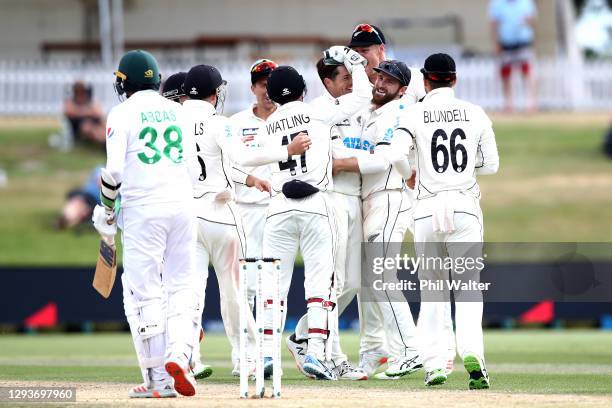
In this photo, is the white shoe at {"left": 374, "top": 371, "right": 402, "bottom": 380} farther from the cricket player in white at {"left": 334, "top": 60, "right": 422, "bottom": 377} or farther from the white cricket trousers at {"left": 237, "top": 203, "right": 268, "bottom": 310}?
the white cricket trousers at {"left": 237, "top": 203, "right": 268, "bottom": 310}

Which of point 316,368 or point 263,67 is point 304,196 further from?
point 263,67

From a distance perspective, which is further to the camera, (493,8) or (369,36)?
Result: (493,8)

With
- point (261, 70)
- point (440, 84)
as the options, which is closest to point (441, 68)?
point (440, 84)

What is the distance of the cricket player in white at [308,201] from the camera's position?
1109 centimetres

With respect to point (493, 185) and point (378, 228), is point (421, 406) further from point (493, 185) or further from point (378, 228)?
point (493, 185)

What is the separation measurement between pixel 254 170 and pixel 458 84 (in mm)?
18543

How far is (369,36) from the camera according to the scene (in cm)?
1223

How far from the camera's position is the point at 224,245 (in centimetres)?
1179

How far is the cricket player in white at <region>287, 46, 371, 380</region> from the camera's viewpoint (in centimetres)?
1157

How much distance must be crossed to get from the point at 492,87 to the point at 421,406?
2293 centimetres

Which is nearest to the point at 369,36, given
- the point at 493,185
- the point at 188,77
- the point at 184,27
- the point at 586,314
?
the point at 188,77

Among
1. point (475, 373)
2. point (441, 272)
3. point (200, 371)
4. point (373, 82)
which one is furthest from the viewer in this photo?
point (373, 82)

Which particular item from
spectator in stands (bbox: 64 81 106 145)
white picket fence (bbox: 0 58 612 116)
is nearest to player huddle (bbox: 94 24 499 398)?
spectator in stands (bbox: 64 81 106 145)

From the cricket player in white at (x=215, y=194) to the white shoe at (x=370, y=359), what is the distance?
3.49 feet
